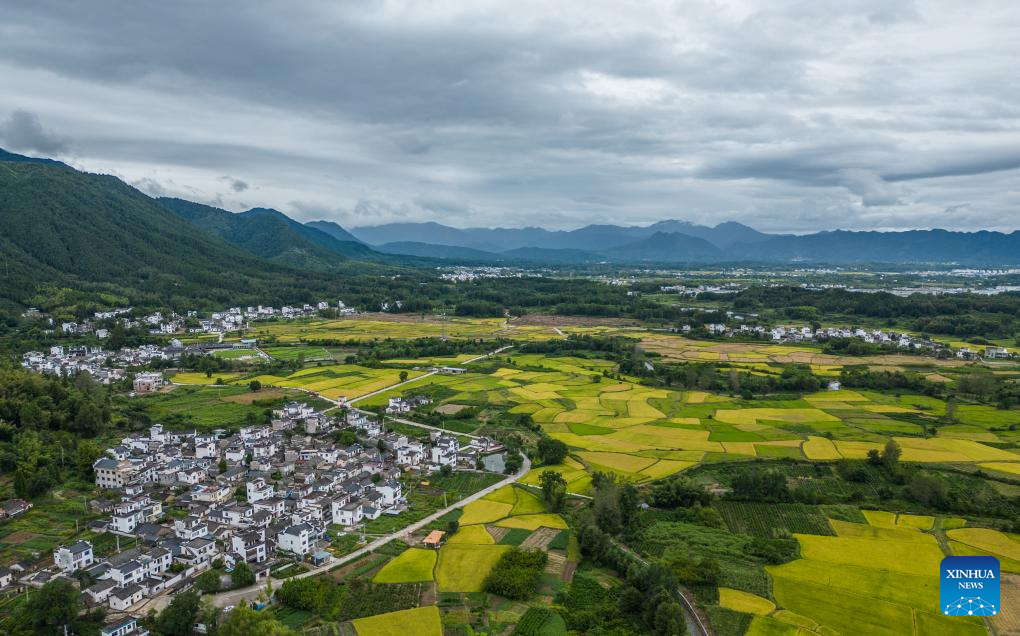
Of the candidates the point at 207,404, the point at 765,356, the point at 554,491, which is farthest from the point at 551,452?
the point at 765,356

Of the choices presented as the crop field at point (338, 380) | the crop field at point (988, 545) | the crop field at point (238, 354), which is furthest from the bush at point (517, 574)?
the crop field at point (238, 354)

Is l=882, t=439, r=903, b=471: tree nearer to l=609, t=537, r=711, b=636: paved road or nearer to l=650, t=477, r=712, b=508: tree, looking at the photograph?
l=650, t=477, r=712, b=508: tree

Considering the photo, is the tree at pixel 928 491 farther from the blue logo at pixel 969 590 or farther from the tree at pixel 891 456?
the blue logo at pixel 969 590

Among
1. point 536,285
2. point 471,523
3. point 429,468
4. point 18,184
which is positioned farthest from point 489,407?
point 18,184

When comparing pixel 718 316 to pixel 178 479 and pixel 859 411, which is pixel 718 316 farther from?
pixel 178 479

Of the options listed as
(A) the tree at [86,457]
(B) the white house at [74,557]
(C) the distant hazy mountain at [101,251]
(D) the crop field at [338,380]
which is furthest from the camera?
(C) the distant hazy mountain at [101,251]

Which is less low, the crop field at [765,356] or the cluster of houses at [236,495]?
the crop field at [765,356]

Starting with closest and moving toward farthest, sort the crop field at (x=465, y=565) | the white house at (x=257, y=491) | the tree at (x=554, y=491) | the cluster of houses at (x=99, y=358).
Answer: the crop field at (x=465, y=565) → the tree at (x=554, y=491) → the white house at (x=257, y=491) → the cluster of houses at (x=99, y=358)

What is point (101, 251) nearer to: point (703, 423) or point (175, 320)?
point (175, 320)
